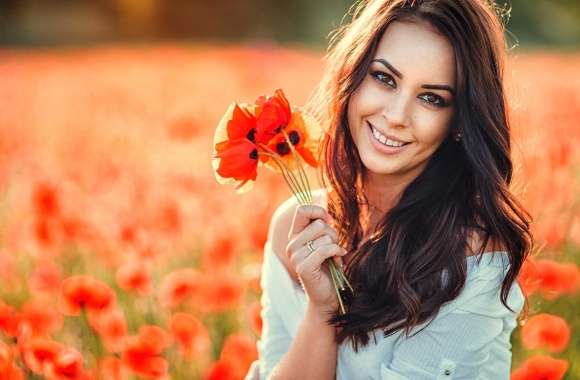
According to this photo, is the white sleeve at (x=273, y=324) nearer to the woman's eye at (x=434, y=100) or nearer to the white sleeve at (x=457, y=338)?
the white sleeve at (x=457, y=338)

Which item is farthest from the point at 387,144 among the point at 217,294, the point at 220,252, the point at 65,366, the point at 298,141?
the point at 220,252

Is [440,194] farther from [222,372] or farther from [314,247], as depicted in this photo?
[222,372]

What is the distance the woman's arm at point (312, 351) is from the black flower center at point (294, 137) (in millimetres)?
382

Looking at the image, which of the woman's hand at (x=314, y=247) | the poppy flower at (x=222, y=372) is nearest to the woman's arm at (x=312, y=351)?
the woman's hand at (x=314, y=247)

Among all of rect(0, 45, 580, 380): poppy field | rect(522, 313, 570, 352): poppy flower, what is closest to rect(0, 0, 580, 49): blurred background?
rect(0, 45, 580, 380): poppy field

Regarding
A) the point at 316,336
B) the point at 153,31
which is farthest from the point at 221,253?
the point at 153,31

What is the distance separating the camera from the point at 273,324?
7.73 ft

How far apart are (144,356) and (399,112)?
2.87ft

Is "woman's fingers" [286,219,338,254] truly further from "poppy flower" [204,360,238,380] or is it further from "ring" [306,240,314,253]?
"poppy flower" [204,360,238,380]

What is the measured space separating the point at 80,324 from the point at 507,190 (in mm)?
1409

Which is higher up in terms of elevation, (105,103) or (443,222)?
(443,222)

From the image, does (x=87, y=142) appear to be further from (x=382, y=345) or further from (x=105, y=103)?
(x=382, y=345)

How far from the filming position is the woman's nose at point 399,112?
189 centimetres

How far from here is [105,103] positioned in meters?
5.77
